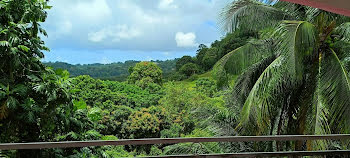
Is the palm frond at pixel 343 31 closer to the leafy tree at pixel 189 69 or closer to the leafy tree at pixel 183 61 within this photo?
the leafy tree at pixel 189 69

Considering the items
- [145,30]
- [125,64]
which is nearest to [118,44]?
[145,30]

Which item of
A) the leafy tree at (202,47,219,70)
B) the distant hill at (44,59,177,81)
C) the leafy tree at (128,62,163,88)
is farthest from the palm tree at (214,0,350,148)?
the distant hill at (44,59,177,81)

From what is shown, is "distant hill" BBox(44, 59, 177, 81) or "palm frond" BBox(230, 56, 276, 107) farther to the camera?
"distant hill" BBox(44, 59, 177, 81)

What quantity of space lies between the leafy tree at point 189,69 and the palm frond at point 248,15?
1069cm

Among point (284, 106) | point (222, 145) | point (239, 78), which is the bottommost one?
point (222, 145)

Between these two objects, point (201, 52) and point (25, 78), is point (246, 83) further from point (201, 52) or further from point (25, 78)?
point (201, 52)

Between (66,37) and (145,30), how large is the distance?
27.4ft

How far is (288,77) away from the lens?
5383 mm

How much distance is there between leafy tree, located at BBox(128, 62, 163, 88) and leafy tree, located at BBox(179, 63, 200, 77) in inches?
50.7

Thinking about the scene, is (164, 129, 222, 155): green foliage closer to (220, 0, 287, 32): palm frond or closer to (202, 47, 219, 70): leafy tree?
(220, 0, 287, 32): palm frond

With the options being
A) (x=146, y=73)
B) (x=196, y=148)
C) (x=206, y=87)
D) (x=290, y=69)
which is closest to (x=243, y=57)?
(x=290, y=69)

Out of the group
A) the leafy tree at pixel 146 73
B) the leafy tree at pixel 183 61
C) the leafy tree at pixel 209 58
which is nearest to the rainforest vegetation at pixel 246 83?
the leafy tree at pixel 209 58

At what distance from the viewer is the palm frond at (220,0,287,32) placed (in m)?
5.79

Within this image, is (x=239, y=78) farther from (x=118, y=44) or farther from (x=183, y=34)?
(x=118, y=44)
